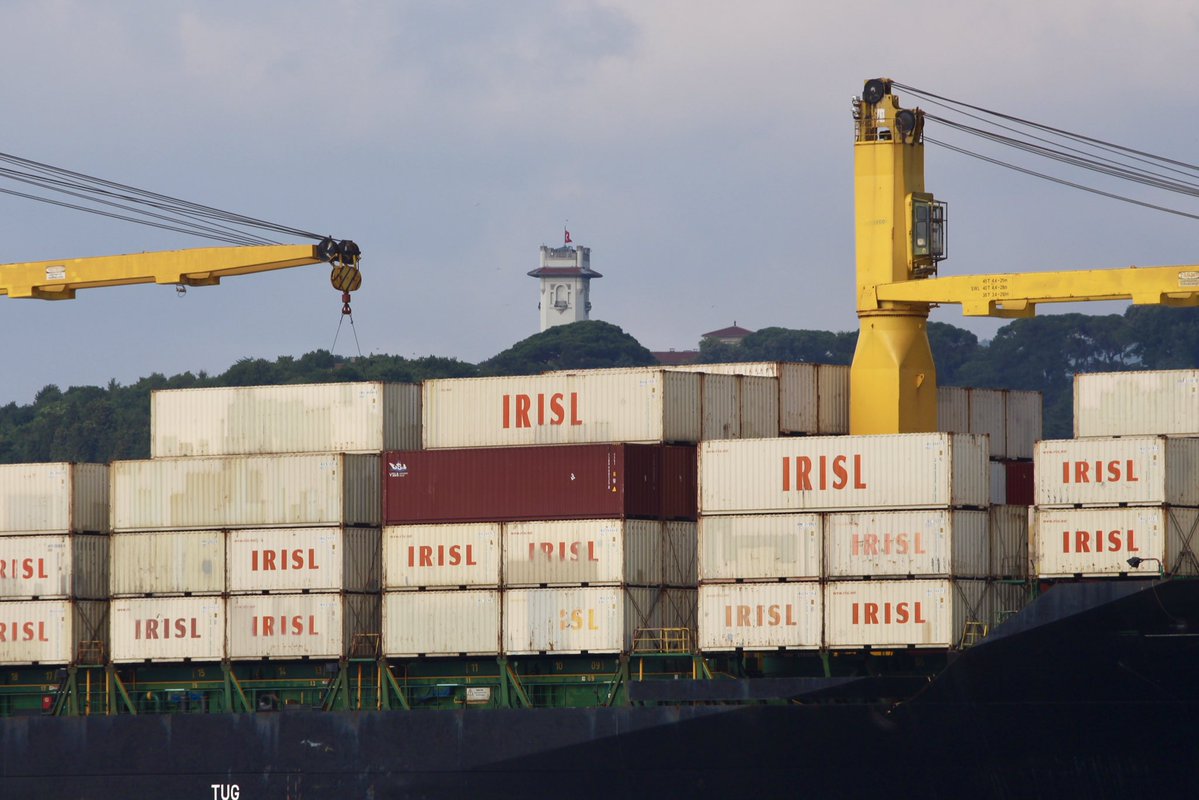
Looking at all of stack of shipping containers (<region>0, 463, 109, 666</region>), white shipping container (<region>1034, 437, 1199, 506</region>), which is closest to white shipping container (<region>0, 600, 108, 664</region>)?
stack of shipping containers (<region>0, 463, 109, 666</region>)

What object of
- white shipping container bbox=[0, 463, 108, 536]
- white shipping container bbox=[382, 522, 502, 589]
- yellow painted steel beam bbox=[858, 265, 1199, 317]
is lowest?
white shipping container bbox=[382, 522, 502, 589]

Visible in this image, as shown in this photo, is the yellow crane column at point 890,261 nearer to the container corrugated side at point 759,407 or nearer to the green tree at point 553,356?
the container corrugated side at point 759,407

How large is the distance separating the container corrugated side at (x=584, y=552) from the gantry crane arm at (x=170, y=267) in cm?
1034

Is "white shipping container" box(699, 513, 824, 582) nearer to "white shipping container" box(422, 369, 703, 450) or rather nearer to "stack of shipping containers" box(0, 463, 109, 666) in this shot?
"white shipping container" box(422, 369, 703, 450)

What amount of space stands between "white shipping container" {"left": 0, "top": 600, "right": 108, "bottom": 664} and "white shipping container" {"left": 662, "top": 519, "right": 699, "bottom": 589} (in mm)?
15893

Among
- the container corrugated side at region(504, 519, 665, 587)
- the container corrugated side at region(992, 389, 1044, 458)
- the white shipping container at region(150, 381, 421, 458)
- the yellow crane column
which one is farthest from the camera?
the container corrugated side at region(992, 389, 1044, 458)

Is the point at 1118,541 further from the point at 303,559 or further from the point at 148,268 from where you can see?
the point at 148,268

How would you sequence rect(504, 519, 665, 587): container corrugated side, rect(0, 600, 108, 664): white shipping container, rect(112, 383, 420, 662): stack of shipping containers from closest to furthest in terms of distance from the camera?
rect(504, 519, 665, 587): container corrugated side → rect(112, 383, 420, 662): stack of shipping containers → rect(0, 600, 108, 664): white shipping container

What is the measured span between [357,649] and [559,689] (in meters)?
5.25

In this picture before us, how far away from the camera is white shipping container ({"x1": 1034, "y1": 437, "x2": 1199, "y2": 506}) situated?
43781 millimetres

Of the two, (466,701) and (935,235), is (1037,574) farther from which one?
(466,701)

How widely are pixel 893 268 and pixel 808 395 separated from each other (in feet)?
12.7

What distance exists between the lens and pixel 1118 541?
1731 inches

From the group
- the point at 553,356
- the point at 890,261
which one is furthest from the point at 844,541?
the point at 553,356
